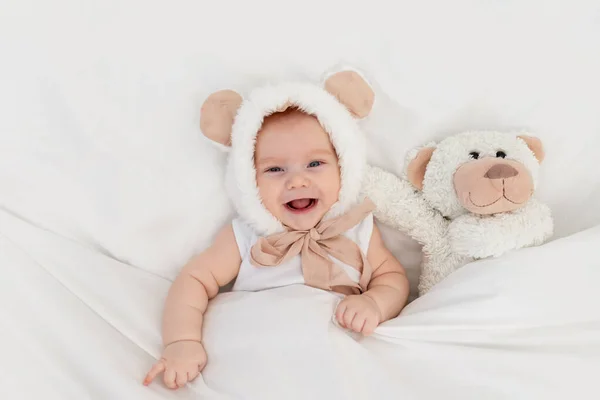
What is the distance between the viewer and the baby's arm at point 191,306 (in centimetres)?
92

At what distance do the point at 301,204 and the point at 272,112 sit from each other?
0.60 feet

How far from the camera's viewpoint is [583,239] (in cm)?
97

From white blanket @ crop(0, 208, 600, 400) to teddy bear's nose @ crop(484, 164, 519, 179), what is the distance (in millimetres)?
136

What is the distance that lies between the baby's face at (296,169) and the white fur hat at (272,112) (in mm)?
15

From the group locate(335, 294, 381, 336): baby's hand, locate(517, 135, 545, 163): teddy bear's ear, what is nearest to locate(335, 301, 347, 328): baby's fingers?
locate(335, 294, 381, 336): baby's hand

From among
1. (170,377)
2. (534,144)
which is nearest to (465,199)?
(534,144)

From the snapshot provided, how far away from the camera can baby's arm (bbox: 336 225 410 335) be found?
0.94 m

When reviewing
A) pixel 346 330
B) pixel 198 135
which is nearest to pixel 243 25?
pixel 198 135

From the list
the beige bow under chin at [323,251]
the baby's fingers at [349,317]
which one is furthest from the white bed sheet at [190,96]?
the baby's fingers at [349,317]

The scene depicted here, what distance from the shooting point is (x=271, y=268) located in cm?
109

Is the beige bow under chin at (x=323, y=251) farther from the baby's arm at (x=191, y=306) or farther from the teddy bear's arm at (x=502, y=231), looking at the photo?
the teddy bear's arm at (x=502, y=231)

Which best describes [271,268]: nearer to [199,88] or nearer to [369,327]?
[369,327]

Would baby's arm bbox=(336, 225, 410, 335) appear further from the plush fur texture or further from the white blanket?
the plush fur texture

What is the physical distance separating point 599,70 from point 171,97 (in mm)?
833
